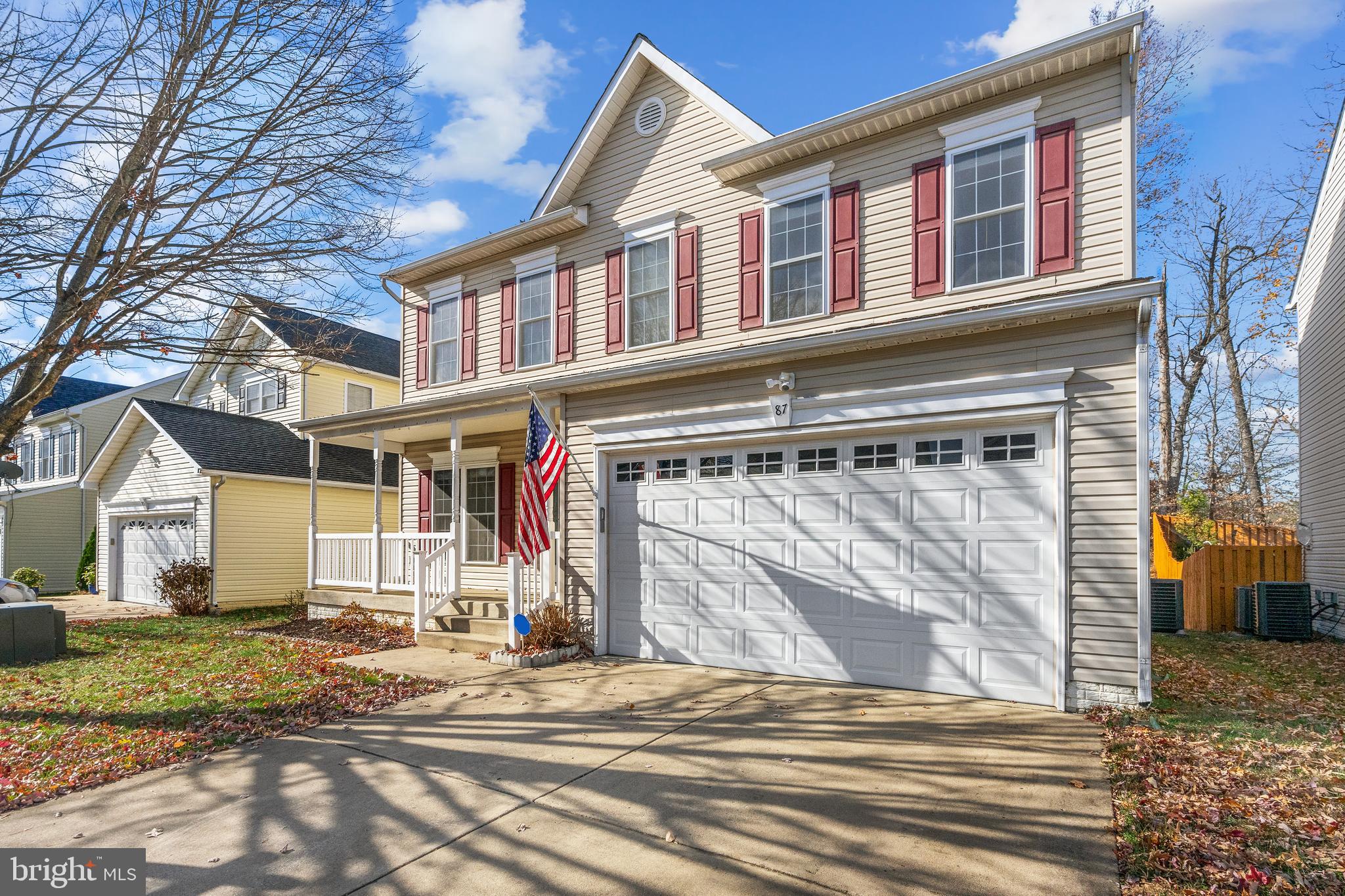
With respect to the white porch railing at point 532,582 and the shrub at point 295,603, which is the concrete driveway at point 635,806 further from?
the shrub at point 295,603

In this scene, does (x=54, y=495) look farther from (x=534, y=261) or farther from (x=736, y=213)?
(x=736, y=213)

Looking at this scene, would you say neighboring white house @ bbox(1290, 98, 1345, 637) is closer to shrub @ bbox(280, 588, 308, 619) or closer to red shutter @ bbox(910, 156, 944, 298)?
red shutter @ bbox(910, 156, 944, 298)

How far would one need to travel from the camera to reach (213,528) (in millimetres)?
16250

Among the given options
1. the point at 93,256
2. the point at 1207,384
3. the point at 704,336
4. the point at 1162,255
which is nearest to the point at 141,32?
the point at 93,256

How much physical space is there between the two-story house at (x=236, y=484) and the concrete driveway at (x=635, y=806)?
34.1ft

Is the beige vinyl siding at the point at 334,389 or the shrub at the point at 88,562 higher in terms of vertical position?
the beige vinyl siding at the point at 334,389

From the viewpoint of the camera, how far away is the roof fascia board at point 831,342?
653 cm

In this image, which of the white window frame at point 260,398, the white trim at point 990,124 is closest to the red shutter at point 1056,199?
the white trim at point 990,124

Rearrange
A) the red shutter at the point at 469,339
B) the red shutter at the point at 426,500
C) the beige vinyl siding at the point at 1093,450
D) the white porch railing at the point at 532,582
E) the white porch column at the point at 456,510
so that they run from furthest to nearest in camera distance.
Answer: the red shutter at the point at 426,500 → the red shutter at the point at 469,339 → the white porch column at the point at 456,510 → the white porch railing at the point at 532,582 → the beige vinyl siding at the point at 1093,450

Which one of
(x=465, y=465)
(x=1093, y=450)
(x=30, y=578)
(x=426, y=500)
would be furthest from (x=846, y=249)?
(x=30, y=578)

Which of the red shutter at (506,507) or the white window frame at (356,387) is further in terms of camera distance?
the white window frame at (356,387)

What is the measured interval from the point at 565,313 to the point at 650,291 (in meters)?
1.65

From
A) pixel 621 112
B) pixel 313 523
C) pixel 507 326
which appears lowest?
pixel 313 523

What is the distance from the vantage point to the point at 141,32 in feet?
19.0
